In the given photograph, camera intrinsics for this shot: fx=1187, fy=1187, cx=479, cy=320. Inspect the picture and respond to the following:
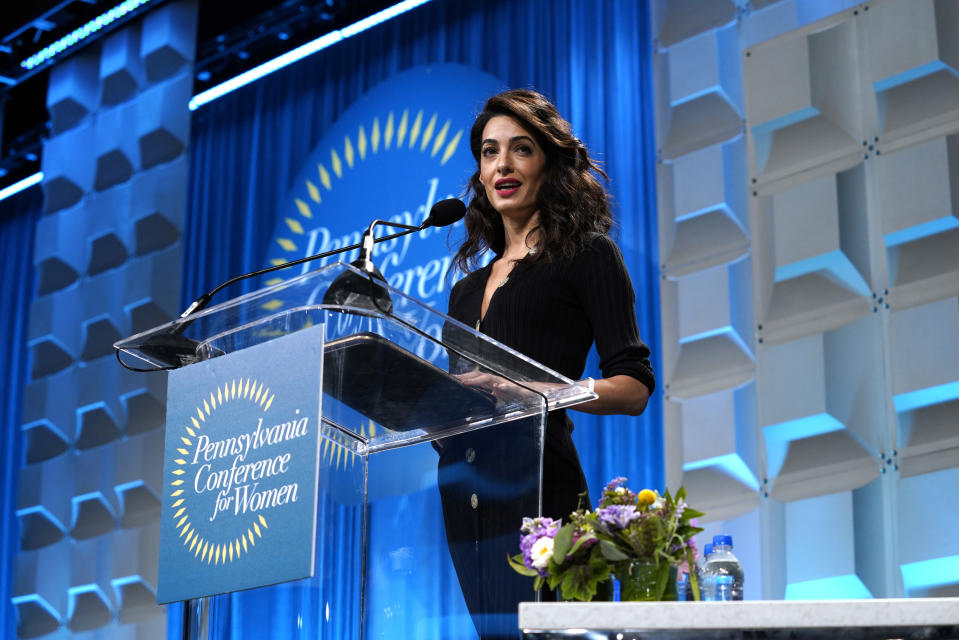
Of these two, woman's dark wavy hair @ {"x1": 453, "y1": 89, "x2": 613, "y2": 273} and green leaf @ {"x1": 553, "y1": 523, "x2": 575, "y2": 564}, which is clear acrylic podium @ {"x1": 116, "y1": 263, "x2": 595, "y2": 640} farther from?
woman's dark wavy hair @ {"x1": 453, "y1": 89, "x2": 613, "y2": 273}

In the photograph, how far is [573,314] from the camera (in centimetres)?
205

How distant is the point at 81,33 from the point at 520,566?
5.82 meters

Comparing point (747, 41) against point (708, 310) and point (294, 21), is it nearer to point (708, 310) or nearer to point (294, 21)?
point (708, 310)

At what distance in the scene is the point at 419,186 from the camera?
506cm

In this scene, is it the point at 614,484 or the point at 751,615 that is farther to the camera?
the point at 614,484

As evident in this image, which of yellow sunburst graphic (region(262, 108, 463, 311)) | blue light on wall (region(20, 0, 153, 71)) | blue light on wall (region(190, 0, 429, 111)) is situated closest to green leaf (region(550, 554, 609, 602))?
yellow sunburst graphic (region(262, 108, 463, 311))

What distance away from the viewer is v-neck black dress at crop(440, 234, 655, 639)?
1620 mm

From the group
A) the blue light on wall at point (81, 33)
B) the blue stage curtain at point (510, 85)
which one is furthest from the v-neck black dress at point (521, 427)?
the blue light on wall at point (81, 33)

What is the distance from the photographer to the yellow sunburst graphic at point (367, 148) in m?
5.06

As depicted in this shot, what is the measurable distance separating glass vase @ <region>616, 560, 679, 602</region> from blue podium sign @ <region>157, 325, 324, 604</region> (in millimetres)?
433

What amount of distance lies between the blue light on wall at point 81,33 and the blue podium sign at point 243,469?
5.22 meters

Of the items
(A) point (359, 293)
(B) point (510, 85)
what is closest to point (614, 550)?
(A) point (359, 293)

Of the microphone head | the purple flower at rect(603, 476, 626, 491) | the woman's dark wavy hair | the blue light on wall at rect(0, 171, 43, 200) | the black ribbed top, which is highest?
the blue light on wall at rect(0, 171, 43, 200)

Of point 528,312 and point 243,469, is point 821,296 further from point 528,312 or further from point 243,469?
point 243,469
